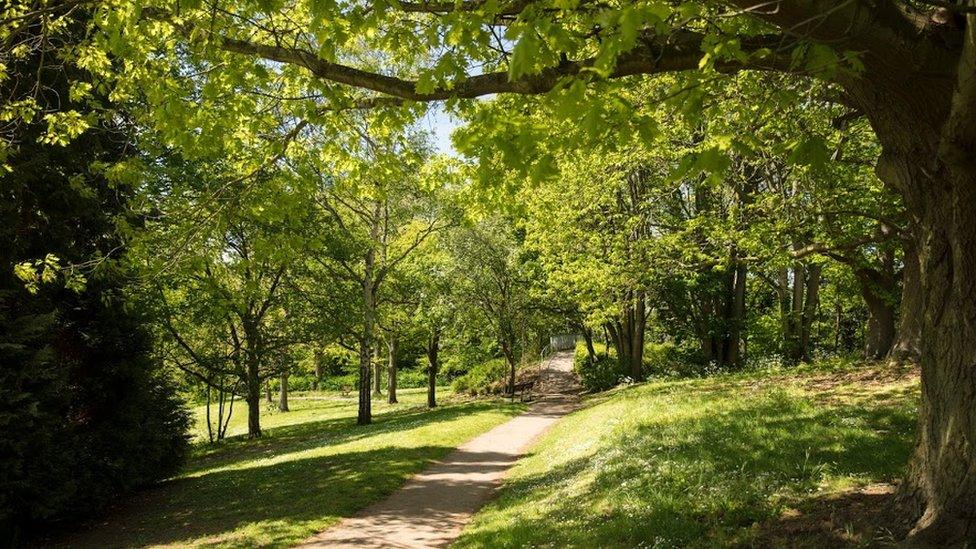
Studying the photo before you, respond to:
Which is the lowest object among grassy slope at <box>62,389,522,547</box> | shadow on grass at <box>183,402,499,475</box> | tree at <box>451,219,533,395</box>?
shadow on grass at <box>183,402,499,475</box>

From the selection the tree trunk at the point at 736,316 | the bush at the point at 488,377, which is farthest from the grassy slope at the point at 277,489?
the bush at the point at 488,377

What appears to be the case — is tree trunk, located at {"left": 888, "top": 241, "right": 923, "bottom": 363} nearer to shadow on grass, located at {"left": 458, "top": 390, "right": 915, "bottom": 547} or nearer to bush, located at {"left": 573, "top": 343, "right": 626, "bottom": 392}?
shadow on grass, located at {"left": 458, "top": 390, "right": 915, "bottom": 547}

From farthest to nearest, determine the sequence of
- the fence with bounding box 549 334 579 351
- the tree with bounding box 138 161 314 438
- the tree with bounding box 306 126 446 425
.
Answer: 1. the fence with bounding box 549 334 579 351
2. the tree with bounding box 306 126 446 425
3. the tree with bounding box 138 161 314 438

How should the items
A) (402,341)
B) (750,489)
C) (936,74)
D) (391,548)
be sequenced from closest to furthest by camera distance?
(936,74), (750,489), (391,548), (402,341)

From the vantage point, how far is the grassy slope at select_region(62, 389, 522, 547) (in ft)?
31.6

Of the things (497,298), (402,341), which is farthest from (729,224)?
(402,341)

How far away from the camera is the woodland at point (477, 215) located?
461 centimetres

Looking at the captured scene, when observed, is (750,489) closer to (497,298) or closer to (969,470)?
(969,470)

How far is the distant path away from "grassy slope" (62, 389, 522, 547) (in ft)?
1.35

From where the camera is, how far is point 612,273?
2030cm

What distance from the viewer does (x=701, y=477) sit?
787 cm

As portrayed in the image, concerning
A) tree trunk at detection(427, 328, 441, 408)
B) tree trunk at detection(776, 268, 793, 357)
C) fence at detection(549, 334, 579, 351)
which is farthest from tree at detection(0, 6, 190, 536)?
fence at detection(549, 334, 579, 351)

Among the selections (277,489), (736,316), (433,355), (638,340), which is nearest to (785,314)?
(736,316)

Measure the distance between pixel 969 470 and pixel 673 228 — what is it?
60.4ft
